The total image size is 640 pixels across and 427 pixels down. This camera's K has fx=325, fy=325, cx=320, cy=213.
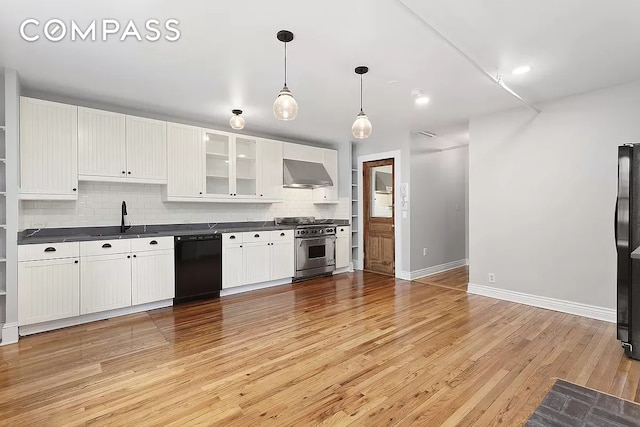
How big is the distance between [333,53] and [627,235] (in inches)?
115

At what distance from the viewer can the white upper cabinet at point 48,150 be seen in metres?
3.29

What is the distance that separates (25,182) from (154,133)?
1.43 meters

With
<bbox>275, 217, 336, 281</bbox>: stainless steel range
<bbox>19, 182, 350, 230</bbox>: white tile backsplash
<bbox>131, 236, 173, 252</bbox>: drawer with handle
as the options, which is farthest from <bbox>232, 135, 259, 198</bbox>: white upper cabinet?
<bbox>131, 236, 173, 252</bbox>: drawer with handle

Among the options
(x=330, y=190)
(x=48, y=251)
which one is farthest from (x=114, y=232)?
(x=330, y=190)

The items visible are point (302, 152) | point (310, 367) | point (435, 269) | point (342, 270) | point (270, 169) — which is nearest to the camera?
point (310, 367)

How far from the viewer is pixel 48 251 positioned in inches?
126

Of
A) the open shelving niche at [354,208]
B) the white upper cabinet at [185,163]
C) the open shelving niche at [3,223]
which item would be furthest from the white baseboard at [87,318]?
the open shelving niche at [354,208]

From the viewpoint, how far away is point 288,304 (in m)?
4.18

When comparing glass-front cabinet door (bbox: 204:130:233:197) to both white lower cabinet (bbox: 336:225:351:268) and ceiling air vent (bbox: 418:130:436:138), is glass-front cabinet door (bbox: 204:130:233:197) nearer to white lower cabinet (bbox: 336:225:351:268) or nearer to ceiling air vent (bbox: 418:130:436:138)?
white lower cabinet (bbox: 336:225:351:268)

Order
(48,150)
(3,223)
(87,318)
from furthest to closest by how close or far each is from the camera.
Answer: (87,318), (48,150), (3,223)

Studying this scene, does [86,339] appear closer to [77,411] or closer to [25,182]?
[77,411]

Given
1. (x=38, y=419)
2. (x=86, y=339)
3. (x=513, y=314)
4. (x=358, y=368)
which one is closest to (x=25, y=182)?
(x=86, y=339)

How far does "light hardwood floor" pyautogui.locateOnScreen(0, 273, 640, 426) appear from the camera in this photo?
1.97 metres

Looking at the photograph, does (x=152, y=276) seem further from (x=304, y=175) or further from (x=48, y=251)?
(x=304, y=175)
